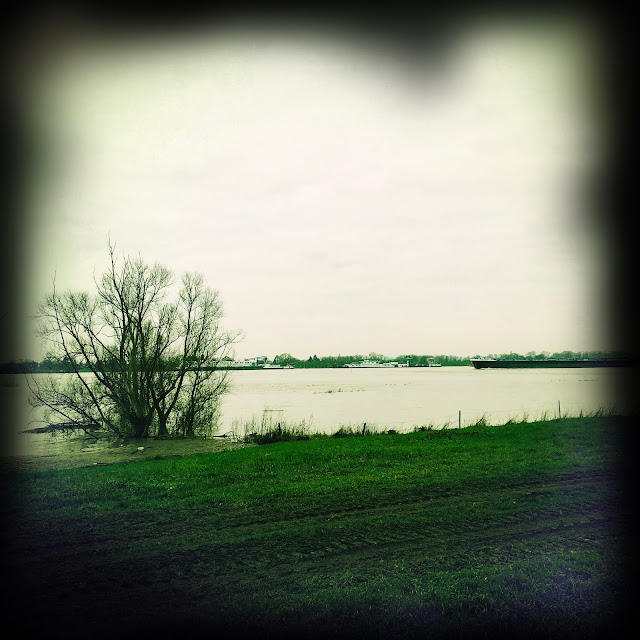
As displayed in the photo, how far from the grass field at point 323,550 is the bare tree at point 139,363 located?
566 centimetres

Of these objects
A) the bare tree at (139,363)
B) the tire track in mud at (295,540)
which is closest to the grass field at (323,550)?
the tire track in mud at (295,540)

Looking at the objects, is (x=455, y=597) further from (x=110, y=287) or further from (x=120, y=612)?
(x=110, y=287)

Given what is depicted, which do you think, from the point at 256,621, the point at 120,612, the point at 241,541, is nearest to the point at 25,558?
the point at 120,612

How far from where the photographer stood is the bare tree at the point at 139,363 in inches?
460

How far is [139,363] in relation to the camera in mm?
12508

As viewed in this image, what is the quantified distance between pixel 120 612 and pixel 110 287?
10.0 meters

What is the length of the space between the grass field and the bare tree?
5658 mm

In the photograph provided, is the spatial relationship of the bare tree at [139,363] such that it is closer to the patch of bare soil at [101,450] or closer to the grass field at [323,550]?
the patch of bare soil at [101,450]

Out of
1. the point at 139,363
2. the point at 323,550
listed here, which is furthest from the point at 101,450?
the point at 323,550

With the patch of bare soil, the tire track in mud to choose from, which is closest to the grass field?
the tire track in mud

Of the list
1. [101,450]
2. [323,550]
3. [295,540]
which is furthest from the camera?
[101,450]

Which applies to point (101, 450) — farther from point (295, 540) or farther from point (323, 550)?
point (323, 550)

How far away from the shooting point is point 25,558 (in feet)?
12.1

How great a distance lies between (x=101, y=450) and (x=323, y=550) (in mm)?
8272
